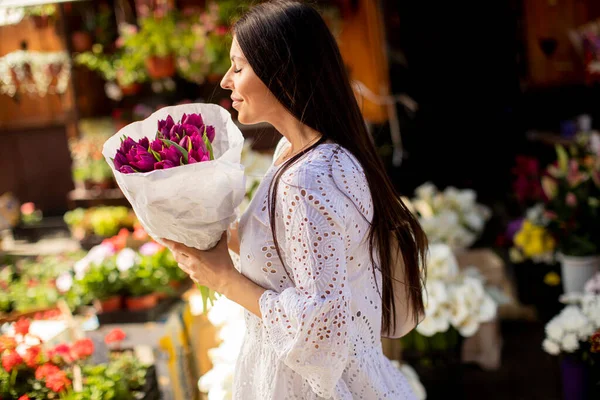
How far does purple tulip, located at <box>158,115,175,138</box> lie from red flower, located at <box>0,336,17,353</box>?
113 centimetres

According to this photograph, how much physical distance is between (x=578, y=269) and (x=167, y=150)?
264 cm

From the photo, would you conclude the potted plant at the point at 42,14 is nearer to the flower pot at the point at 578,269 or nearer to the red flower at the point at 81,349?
the red flower at the point at 81,349

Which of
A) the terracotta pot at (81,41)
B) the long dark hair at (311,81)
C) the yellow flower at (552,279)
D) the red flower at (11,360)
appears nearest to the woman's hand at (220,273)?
the long dark hair at (311,81)

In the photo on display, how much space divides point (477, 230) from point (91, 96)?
444 cm

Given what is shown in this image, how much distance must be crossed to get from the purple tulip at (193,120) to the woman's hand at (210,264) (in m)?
0.27

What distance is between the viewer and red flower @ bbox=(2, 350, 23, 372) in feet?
6.48

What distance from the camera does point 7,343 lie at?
83.1 inches

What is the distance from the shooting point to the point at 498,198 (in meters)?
5.46

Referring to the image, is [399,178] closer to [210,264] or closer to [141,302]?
[141,302]

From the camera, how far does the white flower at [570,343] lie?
8.56 ft

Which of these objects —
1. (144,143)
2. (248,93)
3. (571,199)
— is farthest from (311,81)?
(571,199)

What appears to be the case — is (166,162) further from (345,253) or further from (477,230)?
(477,230)

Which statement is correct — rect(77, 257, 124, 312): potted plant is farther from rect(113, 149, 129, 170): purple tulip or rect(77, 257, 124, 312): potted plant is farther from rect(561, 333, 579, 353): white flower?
rect(561, 333, 579, 353): white flower

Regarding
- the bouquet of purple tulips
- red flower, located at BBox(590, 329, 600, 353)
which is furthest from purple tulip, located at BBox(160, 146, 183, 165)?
red flower, located at BBox(590, 329, 600, 353)
